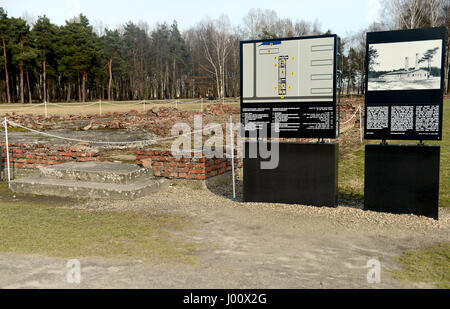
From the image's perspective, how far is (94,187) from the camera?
8.04m

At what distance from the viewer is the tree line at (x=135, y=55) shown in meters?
56.8

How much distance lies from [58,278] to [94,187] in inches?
160

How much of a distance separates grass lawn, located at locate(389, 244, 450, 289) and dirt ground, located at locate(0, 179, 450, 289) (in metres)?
0.14

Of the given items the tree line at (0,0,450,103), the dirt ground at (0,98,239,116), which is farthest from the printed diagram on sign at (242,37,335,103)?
the tree line at (0,0,450,103)

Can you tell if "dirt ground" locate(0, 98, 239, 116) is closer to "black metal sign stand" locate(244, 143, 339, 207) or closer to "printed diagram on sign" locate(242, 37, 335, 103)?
"printed diagram on sign" locate(242, 37, 335, 103)

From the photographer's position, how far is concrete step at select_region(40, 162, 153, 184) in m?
8.32

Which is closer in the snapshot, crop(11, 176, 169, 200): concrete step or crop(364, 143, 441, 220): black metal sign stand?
crop(364, 143, 441, 220): black metal sign stand

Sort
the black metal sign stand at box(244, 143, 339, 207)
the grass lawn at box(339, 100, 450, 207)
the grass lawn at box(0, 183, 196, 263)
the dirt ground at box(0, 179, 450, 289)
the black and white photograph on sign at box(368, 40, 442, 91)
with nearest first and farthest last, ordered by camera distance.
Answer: the dirt ground at box(0, 179, 450, 289)
the grass lawn at box(0, 183, 196, 263)
the black and white photograph on sign at box(368, 40, 442, 91)
the black metal sign stand at box(244, 143, 339, 207)
the grass lawn at box(339, 100, 450, 207)

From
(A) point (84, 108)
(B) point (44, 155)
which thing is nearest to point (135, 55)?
(A) point (84, 108)

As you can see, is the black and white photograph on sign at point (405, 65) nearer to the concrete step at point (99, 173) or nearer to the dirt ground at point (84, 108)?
the concrete step at point (99, 173)

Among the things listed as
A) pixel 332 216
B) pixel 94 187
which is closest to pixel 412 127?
pixel 332 216

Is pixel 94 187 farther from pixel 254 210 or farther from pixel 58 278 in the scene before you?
pixel 58 278

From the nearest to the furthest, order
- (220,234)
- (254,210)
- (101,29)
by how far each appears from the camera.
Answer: (220,234) < (254,210) < (101,29)

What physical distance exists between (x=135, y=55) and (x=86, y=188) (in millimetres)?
74722
